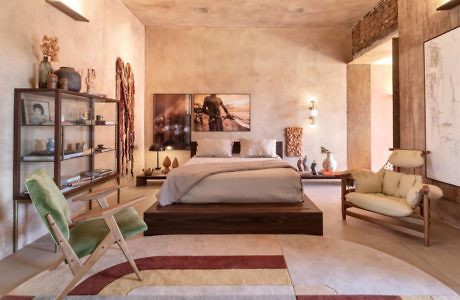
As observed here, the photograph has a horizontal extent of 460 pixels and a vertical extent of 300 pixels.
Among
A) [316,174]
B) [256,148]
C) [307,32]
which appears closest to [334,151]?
[316,174]

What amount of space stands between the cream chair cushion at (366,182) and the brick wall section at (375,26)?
8.25ft

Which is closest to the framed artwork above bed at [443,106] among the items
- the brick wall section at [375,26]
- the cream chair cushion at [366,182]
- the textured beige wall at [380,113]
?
the cream chair cushion at [366,182]

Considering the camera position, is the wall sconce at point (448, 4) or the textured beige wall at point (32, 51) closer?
the textured beige wall at point (32, 51)

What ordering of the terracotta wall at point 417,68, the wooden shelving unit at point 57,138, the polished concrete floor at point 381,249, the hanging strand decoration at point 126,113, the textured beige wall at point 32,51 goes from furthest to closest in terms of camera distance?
the hanging strand decoration at point 126,113 < the terracotta wall at point 417,68 < the wooden shelving unit at point 57,138 < the textured beige wall at point 32,51 < the polished concrete floor at point 381,249

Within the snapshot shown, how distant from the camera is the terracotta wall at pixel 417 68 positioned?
141 inches

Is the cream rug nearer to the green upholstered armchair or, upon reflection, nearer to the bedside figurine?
the green upholstered armchair

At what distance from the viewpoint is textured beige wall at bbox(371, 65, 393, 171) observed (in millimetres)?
6793

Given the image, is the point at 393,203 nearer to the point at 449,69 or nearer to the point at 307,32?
the point at 449,69

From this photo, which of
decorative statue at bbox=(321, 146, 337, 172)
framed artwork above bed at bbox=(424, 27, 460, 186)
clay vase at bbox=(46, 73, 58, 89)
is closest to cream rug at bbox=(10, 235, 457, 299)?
framed artwork above bed at bbox=(424, 27, 460, 186)

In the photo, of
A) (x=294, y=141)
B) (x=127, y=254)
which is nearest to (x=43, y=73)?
(x=127, y=254)

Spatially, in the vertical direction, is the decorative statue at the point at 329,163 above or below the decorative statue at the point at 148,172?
above

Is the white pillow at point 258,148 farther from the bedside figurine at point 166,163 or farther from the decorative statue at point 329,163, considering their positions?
the bedside figurine at point 166,163

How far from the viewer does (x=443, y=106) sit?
3645 mm

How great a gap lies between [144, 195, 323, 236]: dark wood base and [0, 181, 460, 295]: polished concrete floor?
309 millimetres
